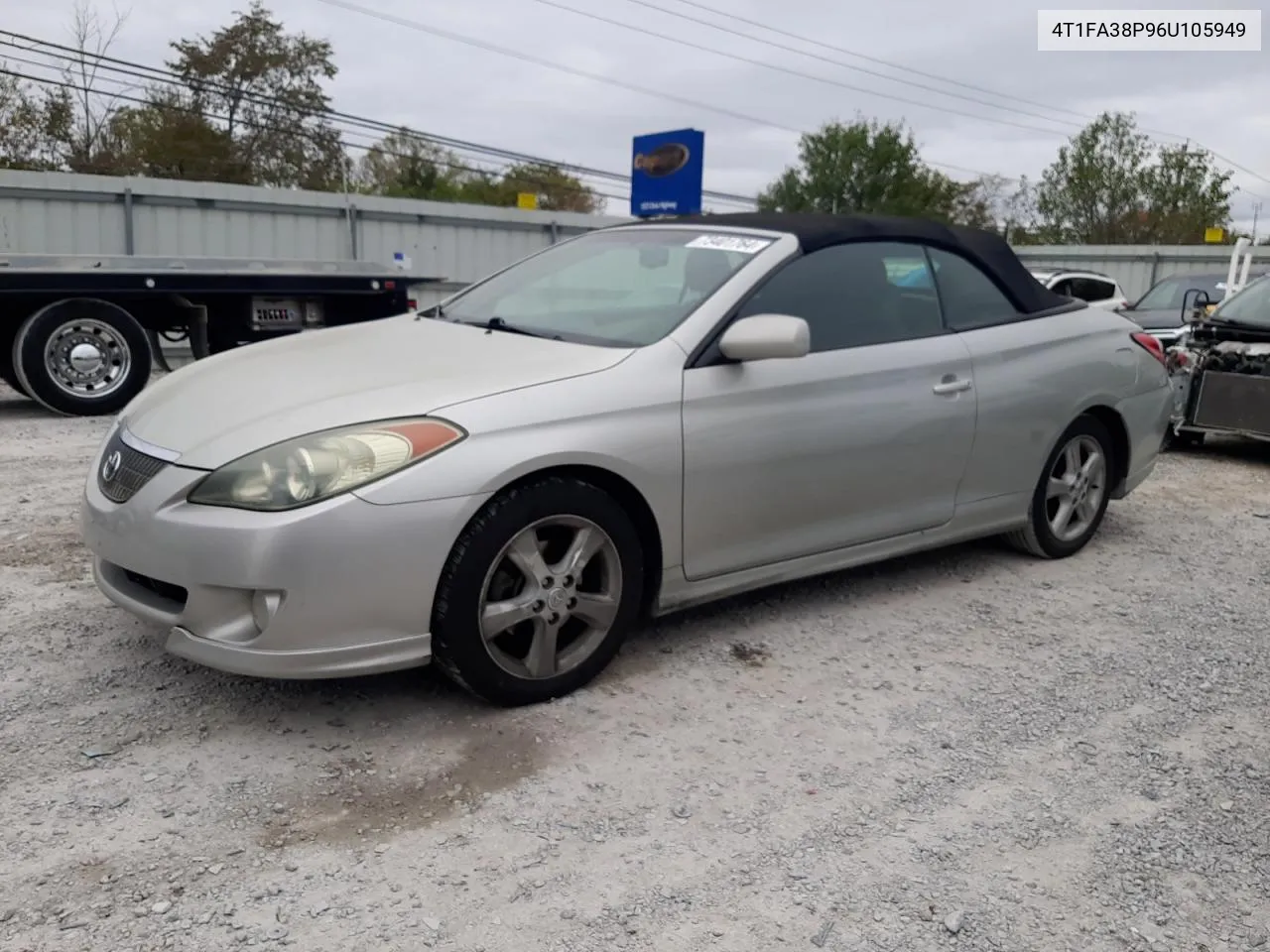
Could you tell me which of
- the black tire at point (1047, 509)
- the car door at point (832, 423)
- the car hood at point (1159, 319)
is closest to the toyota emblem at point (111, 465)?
the car door at point (832, 423)

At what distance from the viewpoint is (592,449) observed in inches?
131

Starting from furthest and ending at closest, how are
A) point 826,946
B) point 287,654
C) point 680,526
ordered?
point 680,526 → point 287,654 → point 826,946

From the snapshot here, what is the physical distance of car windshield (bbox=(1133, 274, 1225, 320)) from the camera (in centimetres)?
1206

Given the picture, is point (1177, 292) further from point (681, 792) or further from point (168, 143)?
point (168, 143)

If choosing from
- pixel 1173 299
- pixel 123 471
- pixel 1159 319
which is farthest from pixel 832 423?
pixel 1173 299

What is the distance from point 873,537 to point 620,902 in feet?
7.09

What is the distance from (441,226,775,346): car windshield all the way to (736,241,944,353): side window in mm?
168

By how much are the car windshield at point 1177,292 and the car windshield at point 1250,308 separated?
376 cm

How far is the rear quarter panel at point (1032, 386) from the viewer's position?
4.55 m

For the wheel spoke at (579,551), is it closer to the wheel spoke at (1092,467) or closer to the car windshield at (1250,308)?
the wheel spoke at (1092,467)

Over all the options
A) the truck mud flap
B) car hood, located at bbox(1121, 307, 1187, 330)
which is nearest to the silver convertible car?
the truck mud flap

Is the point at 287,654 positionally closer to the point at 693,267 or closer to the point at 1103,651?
the point at 693,267

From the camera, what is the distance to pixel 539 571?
3281 mm

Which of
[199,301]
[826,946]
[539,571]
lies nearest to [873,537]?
[539,571]
